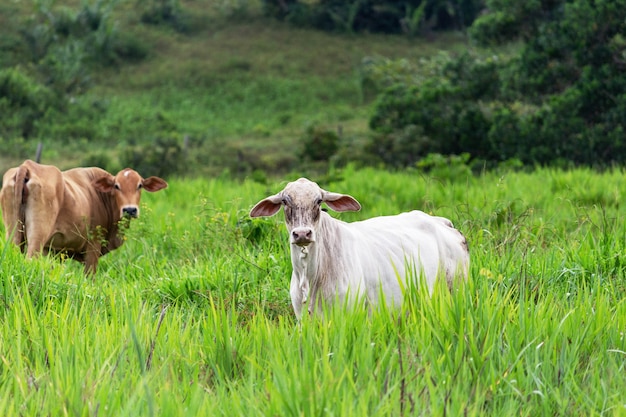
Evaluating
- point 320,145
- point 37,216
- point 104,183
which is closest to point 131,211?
point 104,183

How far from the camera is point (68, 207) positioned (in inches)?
294

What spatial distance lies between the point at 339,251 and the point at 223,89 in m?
31.7

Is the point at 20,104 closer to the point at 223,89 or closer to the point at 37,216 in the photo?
the point at 223,89

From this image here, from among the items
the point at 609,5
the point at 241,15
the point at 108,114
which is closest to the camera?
the point at 609,5

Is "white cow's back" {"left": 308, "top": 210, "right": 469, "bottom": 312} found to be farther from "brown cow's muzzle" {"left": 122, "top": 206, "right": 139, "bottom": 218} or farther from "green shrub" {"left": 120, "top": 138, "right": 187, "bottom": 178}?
"green shrub" {"left": 120, "top": 138, "right": 187, "bottom": 178}

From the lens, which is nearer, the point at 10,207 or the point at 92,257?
the point at 10,207

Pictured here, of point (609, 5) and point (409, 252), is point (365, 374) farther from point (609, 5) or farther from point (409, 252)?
point (609, 5)

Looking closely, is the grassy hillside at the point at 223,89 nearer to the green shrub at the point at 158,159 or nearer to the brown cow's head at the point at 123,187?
the green shrub at the point at 158,159

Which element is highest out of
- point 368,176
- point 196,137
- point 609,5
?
point 609,5

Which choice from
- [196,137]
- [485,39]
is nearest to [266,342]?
[485,39]

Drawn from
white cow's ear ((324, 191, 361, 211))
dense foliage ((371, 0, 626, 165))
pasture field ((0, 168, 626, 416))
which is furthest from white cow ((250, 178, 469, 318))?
dense foliage ((371, 0, 626, 165))

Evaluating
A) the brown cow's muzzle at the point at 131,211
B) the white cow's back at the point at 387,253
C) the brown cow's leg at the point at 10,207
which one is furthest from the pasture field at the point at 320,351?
the brown cow's muzzle at the point at 131,211

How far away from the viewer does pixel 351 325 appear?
3.65 metres

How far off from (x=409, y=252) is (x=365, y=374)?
197cm
